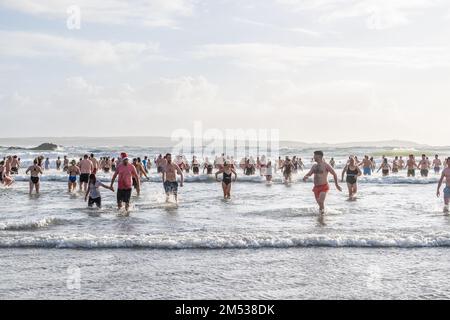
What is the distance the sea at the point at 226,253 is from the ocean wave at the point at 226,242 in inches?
0.7

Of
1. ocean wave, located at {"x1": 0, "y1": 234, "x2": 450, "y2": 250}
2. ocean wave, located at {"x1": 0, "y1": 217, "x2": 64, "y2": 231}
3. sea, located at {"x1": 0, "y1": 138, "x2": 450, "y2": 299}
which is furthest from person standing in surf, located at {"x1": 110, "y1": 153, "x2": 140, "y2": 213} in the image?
ocean wave, located at {"x1": 0, "y1": 234, "x2": 450, "y2": 250}

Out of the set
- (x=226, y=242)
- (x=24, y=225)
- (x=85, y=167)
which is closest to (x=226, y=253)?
(x=226, y=242)

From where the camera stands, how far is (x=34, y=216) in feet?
46.2

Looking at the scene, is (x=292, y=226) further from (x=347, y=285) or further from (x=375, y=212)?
(x=347, y=285)

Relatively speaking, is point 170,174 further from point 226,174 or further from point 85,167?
point 85,167

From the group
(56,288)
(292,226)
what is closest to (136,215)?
(292,226)

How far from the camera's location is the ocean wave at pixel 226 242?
30.9 feet

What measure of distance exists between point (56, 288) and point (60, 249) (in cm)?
277

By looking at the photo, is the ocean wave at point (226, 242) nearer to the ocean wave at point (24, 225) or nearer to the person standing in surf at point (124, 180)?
the ocean wave at point (24, 225)

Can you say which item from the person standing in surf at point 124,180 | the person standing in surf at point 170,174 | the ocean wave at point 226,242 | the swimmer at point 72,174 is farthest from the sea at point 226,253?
the swimmer at point 72,174

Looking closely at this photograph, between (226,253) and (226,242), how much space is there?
2.20 ft

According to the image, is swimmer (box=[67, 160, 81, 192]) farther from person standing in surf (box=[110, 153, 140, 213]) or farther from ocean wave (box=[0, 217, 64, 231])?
ocean wave (box=[0, 217, 64, 231])

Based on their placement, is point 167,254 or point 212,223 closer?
point 167,254
